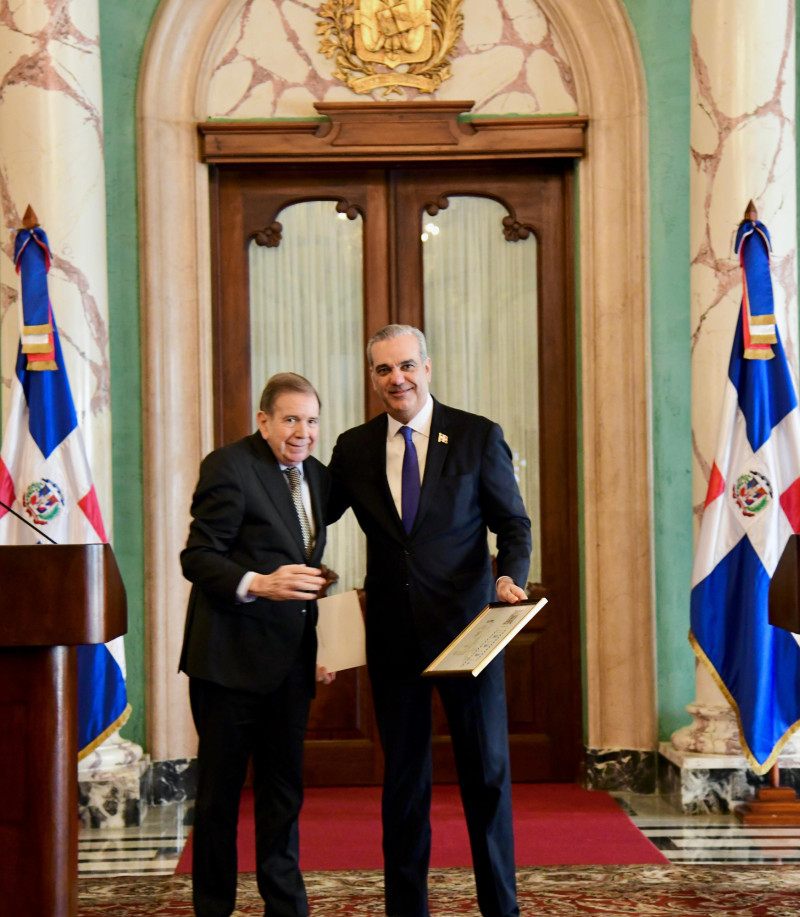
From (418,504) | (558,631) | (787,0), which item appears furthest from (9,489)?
(787,0)

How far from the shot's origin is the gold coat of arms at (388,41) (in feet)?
19.9

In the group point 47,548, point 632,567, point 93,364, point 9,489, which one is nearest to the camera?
point 47,548

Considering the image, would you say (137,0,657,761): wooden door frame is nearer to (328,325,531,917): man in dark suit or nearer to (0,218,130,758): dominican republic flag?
(0,218,130,758): dominican republic flag

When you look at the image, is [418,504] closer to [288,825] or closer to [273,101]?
[288,825]

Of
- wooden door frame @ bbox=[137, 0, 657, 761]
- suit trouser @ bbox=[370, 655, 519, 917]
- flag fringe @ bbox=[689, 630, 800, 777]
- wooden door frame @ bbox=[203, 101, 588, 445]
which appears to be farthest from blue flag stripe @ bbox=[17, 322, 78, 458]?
flag fringe @ bbox=[689, 630, 800, 777]

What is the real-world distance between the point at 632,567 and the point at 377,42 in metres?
2.97

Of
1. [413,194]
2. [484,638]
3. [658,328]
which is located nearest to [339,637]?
[484,638]

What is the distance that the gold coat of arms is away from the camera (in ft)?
19.9

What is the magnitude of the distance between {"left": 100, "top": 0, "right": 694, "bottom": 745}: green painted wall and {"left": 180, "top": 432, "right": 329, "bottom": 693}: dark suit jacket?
8.14 ft

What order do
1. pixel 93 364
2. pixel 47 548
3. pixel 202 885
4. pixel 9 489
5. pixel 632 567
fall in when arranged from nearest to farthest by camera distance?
1. pixel 47 548
2. pixel 202 885
3. pixel 9 489
4. pixel 93 364
5. pixel 632 567

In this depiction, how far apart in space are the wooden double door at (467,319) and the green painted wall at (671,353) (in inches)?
17.4

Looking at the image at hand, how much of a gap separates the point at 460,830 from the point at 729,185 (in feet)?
10.3

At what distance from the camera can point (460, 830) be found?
5000 millimetres

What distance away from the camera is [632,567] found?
591 cm
